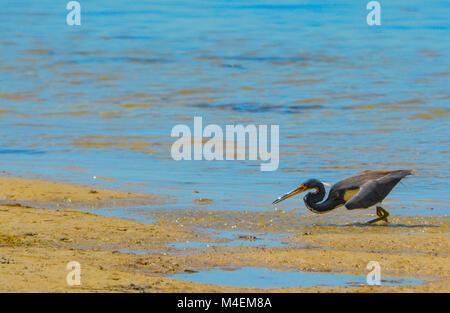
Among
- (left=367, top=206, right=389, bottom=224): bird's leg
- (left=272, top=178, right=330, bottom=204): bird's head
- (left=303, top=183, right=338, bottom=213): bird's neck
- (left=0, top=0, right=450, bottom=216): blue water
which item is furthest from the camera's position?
(left=0, top=0, right=450, bottom=216): blue water

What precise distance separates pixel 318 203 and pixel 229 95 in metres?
11.8

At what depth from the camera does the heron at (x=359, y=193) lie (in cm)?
929

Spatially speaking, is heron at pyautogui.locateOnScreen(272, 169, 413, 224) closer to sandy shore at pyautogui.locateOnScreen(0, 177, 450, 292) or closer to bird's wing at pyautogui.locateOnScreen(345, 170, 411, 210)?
bird's wing at pyautogui.locateOnScreen(345, 170, 411, 210)

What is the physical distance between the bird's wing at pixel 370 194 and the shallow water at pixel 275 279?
2399 millimetres

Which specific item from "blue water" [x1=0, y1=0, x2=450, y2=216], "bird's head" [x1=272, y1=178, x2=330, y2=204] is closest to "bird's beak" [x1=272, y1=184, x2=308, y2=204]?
"bird's head" [x1=272, y1=178, x2=330, y2=204]

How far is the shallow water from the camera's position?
6.63 m

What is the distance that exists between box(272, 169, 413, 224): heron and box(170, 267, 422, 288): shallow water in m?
2.41

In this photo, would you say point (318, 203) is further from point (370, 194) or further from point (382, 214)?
point (382, 214)

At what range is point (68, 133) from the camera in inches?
609

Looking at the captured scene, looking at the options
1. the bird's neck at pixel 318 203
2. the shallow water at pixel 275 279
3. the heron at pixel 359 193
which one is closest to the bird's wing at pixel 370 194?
the heron at pixel 359 193

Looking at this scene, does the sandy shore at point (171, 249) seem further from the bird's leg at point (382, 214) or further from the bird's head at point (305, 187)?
the bird's head at point (305, 187)

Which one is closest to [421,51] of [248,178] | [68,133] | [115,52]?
[115,52]

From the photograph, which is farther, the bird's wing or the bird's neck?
the bird's neck

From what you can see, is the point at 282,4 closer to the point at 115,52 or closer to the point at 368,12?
the point at 368,12
